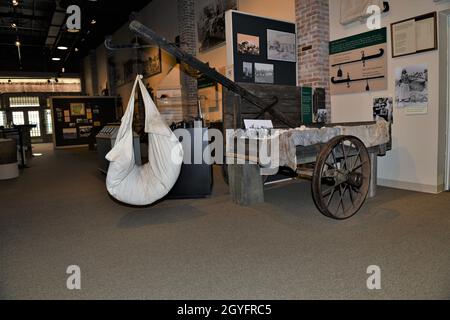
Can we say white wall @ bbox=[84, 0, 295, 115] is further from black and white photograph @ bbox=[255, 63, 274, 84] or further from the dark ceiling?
black and white photograph @ bbox=[255, 63, 274, 84]

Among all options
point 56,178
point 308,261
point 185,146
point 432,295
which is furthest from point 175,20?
point 432,295

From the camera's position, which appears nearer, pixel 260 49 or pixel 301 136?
pixel 301 136

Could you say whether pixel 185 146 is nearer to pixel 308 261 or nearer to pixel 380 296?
pixel 308 261

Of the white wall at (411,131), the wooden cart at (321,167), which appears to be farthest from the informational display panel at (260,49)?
the white wall at (411,131)

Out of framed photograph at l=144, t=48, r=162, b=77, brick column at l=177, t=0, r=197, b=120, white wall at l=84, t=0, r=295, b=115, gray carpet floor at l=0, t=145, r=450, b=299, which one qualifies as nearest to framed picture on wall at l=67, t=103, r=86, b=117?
white wall at l=84, t=0, r=295, b=115

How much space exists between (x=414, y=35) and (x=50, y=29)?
520 inches

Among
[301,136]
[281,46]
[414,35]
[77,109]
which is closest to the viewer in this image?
[301,136]

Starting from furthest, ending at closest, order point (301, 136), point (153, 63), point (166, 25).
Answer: point (153, 63) < point (166, 25) < point (301, 136)

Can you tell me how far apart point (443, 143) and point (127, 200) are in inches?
157

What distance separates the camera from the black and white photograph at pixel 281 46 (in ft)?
18.1

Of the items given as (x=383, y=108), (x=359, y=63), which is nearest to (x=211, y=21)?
(x=359, y=63)

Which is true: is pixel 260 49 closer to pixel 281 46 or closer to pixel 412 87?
pixel 281 46

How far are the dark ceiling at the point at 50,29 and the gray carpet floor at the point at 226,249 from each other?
8.04 metres

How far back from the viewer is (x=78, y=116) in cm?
1542
